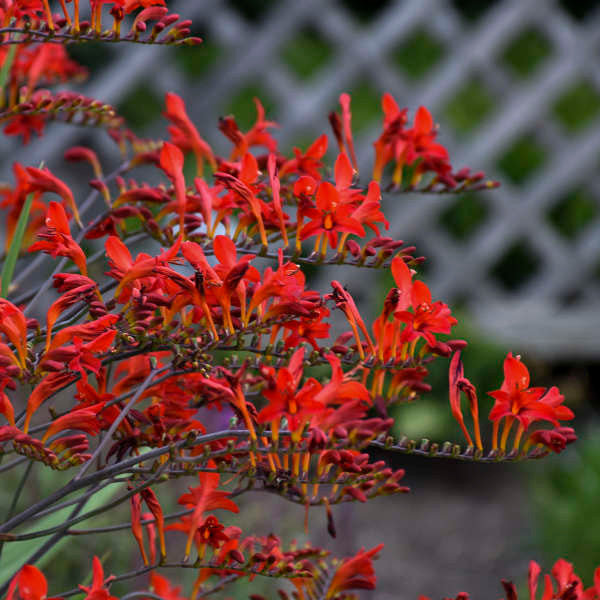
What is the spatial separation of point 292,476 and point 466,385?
0.52 ft

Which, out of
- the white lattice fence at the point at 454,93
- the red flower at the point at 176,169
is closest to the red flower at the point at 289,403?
the red flower at the point at 176,169

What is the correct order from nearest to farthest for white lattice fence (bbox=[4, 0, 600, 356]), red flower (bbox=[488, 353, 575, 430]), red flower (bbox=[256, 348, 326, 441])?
red flower (bbox=[256, 348, 326, 441])
red flower (bbox=[488, 353, 575, 430])
white lattice fence (bbox=[4, 0, 600, 356])

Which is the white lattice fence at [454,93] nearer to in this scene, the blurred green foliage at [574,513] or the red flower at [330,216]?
the blurred green foliage at [574,513]

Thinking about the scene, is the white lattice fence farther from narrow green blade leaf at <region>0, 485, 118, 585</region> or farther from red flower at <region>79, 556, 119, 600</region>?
red flower at <region>79, 556, 119, 600</region>

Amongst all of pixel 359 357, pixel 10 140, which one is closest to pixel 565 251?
pixel 10 140

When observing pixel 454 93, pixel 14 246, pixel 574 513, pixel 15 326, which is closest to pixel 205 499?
pixel 15 326

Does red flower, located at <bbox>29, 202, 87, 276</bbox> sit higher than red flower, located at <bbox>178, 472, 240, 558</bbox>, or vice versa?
red flower, located at <bbox>29, 202, 87, 276</bbox>

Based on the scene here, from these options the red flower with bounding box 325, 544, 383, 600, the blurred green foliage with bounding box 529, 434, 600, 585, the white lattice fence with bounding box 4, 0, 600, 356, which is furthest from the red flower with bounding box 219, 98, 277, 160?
the white lattice fence with bounding box 4, 0, 600, 356

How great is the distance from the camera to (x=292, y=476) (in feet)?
2.15

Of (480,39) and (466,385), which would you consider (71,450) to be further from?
(480,39)

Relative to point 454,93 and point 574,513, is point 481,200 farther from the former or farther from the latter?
point 574,513

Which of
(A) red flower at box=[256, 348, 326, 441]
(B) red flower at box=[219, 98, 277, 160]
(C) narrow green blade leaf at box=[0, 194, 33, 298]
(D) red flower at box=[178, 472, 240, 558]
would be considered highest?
(B) red flower at box=[219, 98, 277, 160]

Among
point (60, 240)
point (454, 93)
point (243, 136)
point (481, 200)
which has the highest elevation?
point (454, 93)

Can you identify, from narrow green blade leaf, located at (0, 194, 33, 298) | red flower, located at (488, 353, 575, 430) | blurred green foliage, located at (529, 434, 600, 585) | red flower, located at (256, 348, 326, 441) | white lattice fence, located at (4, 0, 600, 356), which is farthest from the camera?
white lattice fence, located at (4, 0, 600, 356)
